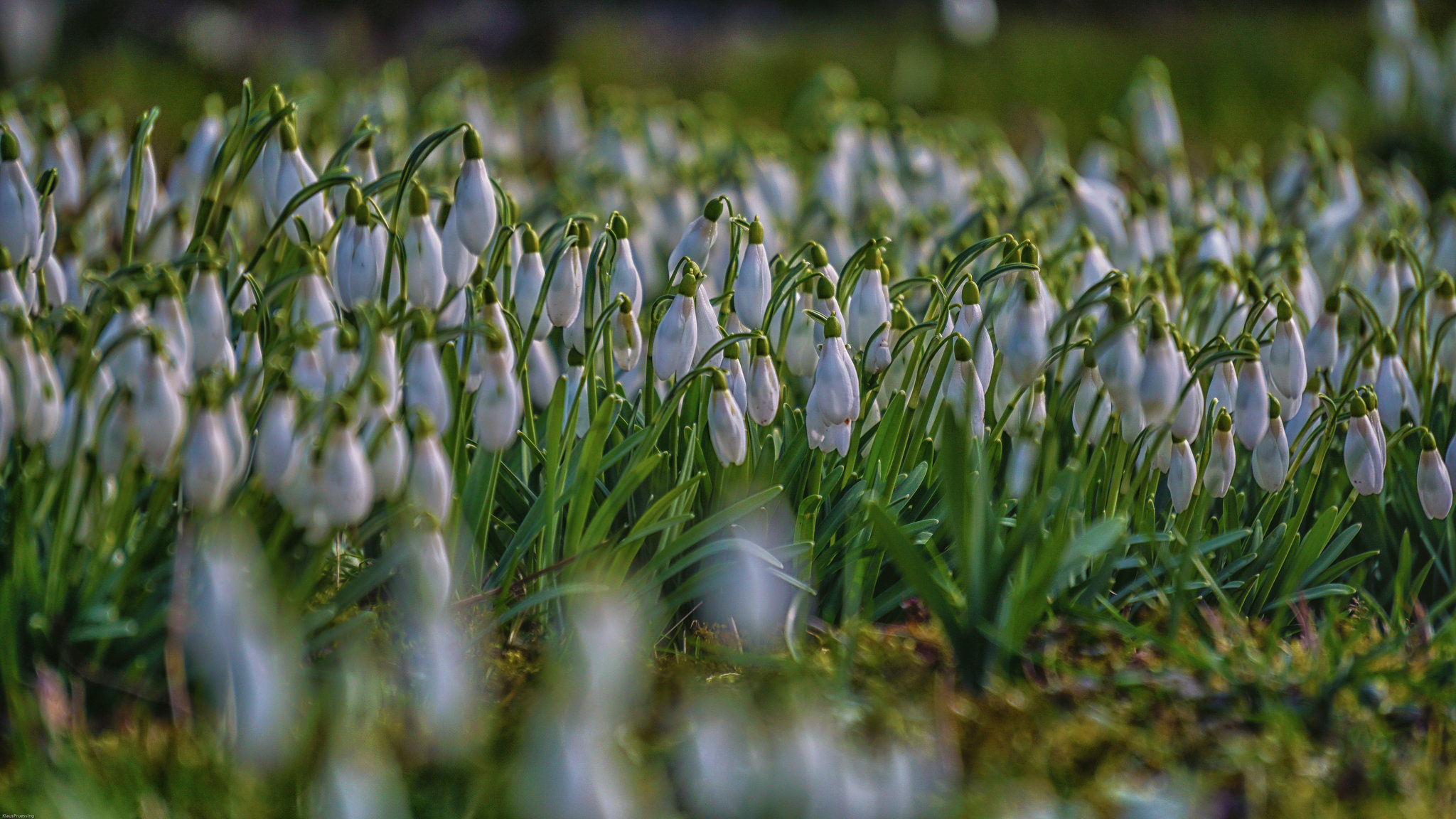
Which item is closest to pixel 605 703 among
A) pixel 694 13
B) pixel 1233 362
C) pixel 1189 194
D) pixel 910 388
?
pixel 910 388

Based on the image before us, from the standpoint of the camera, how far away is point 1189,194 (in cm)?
438

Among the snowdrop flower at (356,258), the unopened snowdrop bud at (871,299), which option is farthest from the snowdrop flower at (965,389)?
the snowdrop flower at (356,258)

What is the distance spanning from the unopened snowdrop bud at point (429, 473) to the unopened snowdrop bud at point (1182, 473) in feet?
4.28

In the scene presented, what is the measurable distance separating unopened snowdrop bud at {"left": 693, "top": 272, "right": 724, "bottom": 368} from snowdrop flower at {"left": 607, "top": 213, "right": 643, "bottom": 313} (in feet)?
0.32

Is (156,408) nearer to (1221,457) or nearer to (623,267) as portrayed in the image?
(623,267)

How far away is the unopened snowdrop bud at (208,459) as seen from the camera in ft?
5.35

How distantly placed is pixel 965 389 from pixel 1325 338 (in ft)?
2.76

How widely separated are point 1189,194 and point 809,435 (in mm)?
2797

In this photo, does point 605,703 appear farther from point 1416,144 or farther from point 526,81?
point 526,81

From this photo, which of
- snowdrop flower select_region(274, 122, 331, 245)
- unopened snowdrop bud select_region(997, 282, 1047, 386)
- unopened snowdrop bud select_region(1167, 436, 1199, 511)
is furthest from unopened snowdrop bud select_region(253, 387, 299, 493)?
unopened snowdrop bud select_region(1167, 436, 1199, 511)

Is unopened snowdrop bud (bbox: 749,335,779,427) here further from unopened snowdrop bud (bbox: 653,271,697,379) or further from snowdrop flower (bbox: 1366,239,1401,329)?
snowdrop flower (bbox: 1366,239,1401,329)

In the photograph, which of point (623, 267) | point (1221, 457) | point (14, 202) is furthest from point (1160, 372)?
point (14, 202)

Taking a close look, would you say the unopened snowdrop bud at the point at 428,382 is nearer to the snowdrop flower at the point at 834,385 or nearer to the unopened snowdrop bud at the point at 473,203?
the unopened snowdrop bud at the point at 473,203

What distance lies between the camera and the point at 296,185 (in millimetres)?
2291
